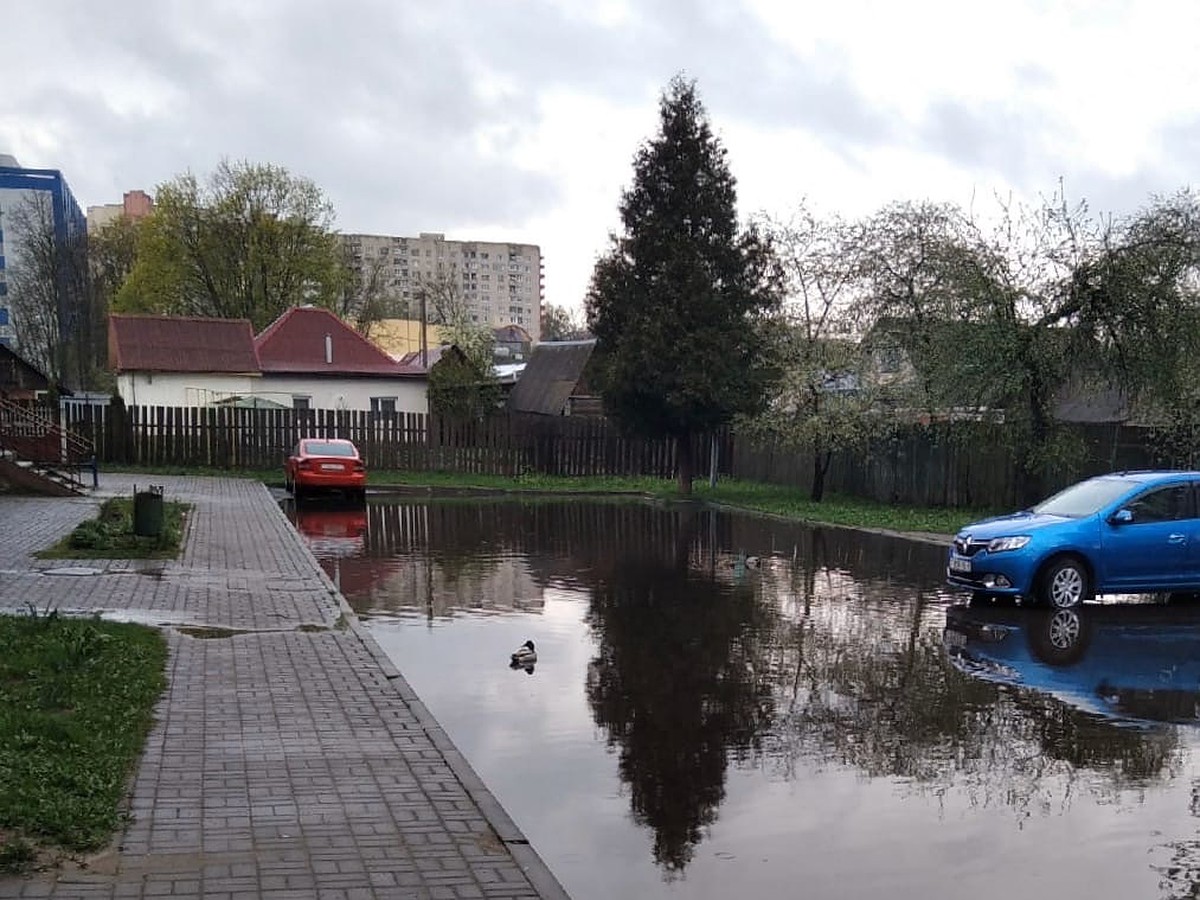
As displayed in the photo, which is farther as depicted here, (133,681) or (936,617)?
(936,617)

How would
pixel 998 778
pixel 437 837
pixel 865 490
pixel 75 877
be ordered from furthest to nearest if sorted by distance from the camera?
pixel 865 490 < pixel 998 778 < pixel 437 837 < pixel 75 877

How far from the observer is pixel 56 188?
9175 centimetres

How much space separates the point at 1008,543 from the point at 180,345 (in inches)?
1442

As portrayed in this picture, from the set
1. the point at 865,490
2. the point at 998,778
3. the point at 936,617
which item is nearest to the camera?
the point at 998,778

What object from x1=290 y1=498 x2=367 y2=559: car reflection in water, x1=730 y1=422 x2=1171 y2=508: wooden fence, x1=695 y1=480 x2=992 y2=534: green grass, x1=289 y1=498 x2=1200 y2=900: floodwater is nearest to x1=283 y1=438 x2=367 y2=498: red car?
x1=290 y1=498 x2=367 y2=559: car reflection in water

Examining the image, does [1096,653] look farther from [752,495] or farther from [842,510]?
[752,495]

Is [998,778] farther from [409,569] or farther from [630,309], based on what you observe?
[630,309]

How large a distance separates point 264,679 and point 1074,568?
8749mm

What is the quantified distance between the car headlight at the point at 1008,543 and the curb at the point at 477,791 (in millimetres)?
6924

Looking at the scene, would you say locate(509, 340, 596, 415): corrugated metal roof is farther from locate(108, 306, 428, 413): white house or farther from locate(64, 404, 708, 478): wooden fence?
locate(64, 404, 708, 478): wooden fence

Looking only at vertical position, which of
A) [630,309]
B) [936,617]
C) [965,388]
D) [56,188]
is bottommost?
[936,617]

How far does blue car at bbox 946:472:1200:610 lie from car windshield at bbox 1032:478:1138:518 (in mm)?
16

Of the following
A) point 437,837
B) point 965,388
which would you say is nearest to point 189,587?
point 437,837

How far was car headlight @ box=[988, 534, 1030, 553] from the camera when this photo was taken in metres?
12.1
